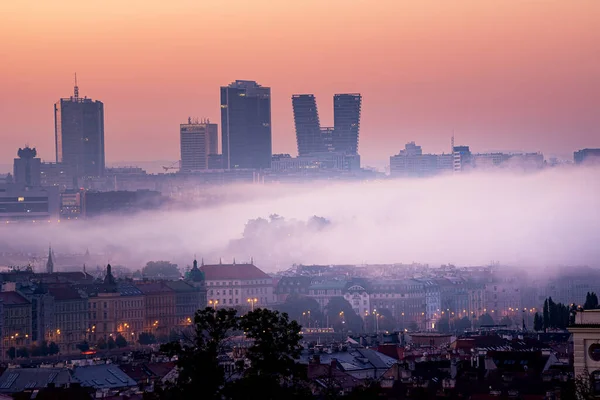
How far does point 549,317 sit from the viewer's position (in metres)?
111

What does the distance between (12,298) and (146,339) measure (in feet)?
27.4

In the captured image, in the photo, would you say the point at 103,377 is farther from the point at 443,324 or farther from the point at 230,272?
the point at 230,272

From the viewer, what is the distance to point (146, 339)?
138 meters

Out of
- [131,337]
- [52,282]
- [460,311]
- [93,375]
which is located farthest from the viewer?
[460,311]

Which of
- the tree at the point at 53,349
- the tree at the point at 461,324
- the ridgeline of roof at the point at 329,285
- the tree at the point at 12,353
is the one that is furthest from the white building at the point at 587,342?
the ridgeline of roof at the point at 329,285

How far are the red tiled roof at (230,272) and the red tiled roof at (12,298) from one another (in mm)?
47472

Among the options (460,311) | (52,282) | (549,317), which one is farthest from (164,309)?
(549,317)

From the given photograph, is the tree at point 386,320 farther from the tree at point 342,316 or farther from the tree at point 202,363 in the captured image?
the tree at point 202,363

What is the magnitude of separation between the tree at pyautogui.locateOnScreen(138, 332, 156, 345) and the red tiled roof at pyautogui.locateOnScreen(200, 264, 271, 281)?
148 feet

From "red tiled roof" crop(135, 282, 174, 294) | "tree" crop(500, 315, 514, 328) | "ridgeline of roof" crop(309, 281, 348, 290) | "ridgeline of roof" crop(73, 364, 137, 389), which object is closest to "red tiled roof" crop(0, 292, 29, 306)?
"red tiled roof" crop(135, 282, 174, 294)

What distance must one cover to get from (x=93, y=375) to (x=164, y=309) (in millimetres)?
76286

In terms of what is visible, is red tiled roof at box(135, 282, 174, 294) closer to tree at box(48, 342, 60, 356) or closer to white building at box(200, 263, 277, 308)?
white building at box(200, 263, 277, 308)

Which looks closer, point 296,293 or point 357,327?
point 357,327

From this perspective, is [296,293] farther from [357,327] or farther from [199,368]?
[199,368]
